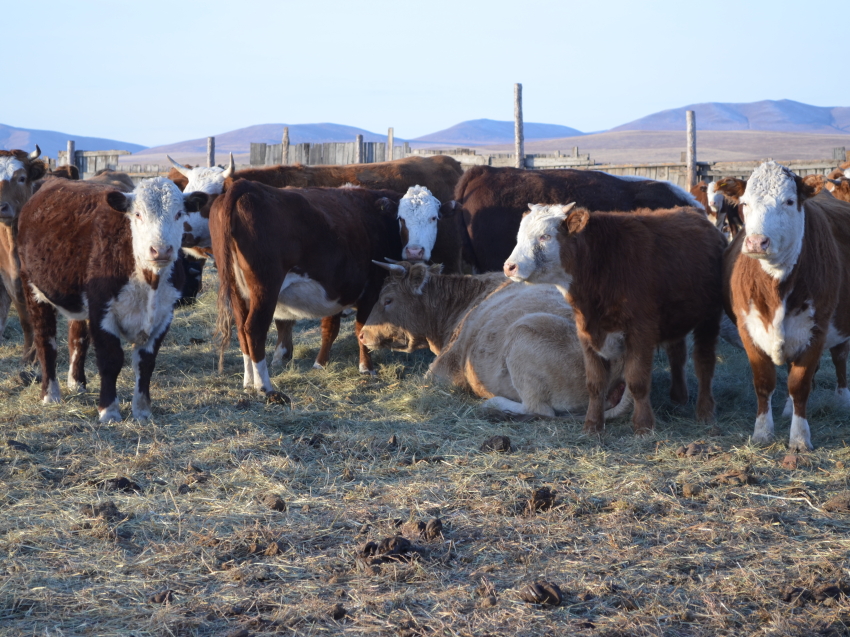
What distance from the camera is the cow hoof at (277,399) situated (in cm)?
652

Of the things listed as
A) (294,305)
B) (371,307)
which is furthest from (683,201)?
(294,305)

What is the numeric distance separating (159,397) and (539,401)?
302 centimetres

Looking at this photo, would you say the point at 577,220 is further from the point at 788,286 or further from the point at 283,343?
the point at 283,343

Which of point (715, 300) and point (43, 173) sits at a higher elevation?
point (43, 173)

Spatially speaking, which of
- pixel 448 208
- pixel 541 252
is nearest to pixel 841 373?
pixel 541 252

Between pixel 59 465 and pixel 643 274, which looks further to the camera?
pixel 643 274

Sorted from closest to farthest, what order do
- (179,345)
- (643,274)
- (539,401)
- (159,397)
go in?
(643,274) < (539,401) < (159,397) < (179,345)

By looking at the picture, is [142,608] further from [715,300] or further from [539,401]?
[715,300]

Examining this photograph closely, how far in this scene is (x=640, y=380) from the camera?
5.42 meters

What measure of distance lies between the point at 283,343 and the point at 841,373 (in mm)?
4943

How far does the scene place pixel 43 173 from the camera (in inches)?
319

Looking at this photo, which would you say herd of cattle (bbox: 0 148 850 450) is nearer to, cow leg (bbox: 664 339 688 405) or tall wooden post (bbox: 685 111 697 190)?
cow leg (bbox: 664 339 688 405)

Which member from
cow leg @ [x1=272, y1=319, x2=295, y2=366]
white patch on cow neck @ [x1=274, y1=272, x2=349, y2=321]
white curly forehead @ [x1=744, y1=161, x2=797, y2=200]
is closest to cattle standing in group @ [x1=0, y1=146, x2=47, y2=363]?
cow leg @ [x1=272, y1=319, x2=295, y2=366]

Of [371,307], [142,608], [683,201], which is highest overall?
[683,201]
